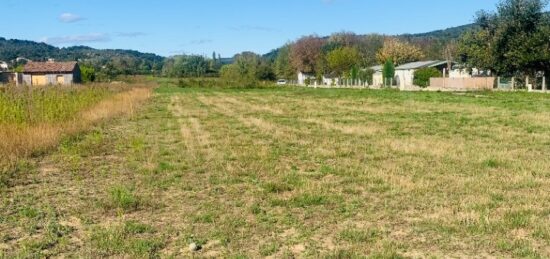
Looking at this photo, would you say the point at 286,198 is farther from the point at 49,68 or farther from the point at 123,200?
the point at 49,68

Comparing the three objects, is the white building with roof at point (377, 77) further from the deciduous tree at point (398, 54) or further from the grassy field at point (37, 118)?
the grassy field at point (37, 118)

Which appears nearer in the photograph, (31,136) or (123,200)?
(123,200)

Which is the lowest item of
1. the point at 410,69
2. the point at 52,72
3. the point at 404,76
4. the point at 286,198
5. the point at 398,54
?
the point at 286,198

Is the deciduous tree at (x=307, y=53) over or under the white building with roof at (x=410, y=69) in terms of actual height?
over

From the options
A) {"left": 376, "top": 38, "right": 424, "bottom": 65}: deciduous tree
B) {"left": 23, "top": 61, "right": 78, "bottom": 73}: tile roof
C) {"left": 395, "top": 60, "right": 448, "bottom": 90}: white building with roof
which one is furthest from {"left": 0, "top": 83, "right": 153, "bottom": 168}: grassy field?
{"left": 376, "top": 38, "right": 424, "bottom": 65}: deciduous tree

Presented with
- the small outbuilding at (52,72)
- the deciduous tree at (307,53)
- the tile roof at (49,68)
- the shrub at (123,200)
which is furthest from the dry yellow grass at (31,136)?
the deciduous tree at (307,53)

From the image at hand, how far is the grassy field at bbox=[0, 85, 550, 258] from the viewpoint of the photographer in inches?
209

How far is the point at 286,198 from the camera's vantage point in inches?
288

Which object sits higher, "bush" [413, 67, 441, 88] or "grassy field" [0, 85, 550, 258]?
"bush" [413, 67, 441, 88]

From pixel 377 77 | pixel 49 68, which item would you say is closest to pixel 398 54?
pixel 377 77

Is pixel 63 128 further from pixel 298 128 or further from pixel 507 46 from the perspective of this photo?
pixel 507 46

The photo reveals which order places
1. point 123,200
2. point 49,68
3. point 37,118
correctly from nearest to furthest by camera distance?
point 123,200, point 37,118, point 49,68

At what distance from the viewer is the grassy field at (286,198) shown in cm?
531

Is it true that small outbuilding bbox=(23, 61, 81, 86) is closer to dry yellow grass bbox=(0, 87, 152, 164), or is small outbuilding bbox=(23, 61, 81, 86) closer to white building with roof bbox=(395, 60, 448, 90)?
white building with roof bbox=(395, 60, 448, 90)
